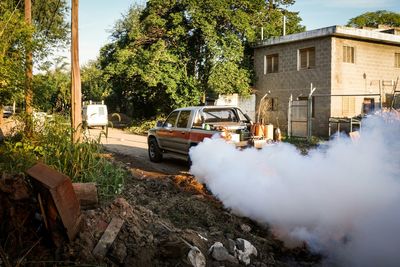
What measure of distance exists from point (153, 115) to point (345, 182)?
25413 mm

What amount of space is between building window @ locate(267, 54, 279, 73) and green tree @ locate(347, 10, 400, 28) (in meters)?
27.8

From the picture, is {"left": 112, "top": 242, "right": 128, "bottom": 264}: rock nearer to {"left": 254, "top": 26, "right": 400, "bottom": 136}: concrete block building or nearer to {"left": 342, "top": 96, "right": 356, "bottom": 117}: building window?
{"left": 254, "top": 26, "right": 400, "bottom": 136}: concrete block building

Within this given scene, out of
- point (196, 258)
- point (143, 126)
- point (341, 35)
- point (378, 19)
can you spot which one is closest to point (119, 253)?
point (196, 258)

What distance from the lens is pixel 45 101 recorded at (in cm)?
1288

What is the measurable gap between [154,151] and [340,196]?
354 inches

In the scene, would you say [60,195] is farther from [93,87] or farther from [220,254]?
[93,87]

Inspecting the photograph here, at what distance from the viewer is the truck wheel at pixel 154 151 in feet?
44.5

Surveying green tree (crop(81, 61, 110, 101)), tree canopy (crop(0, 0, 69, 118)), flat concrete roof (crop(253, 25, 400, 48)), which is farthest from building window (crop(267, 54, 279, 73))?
green tree (crop(81, 61, 110, 101))

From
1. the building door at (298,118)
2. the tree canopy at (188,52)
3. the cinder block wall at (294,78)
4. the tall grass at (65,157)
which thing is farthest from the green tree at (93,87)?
the tall grass at (65,157)

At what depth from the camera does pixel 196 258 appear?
470 centimetres

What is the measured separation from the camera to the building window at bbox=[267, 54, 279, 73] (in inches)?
1016

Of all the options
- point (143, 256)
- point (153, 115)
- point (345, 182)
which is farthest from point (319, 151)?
A: point (153, 115)

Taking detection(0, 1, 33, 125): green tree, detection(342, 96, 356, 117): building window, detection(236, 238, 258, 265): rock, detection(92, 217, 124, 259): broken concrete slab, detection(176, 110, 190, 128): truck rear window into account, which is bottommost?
detection(236, 238, 258, 265): rock

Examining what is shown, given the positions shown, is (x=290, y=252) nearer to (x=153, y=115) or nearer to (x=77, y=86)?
(x=77, y=86)
